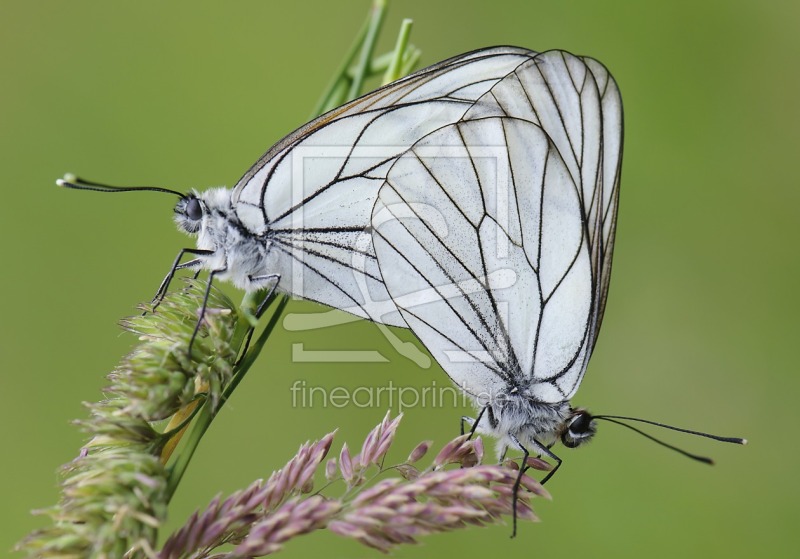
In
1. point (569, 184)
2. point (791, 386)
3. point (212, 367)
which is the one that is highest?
point (569, 184)

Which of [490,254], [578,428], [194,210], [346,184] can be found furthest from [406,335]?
[194,210]

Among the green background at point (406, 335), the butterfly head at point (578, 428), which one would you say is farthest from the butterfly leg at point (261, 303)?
the green background at point (406, 335)

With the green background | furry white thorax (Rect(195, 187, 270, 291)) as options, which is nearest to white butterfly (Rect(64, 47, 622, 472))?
furry white thorax (Rect(195, 187, 270, 291))

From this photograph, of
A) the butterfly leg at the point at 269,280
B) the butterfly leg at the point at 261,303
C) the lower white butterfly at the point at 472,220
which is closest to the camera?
the butterfly leg at the point at 261,303

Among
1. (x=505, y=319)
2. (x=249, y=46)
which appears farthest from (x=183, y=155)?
(x=505, y=319)

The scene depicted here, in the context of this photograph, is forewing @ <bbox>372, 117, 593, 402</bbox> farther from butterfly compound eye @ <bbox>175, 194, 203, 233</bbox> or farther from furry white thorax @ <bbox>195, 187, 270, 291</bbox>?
butterfly compound eye @ <bbox>175, 194, 203, 233</bbox>

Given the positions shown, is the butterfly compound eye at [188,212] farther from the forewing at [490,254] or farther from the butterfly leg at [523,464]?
the butterfly leg at [523,464]

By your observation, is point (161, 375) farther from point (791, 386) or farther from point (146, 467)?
point (791, 386)
